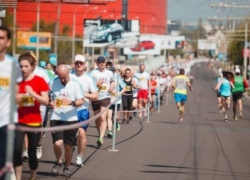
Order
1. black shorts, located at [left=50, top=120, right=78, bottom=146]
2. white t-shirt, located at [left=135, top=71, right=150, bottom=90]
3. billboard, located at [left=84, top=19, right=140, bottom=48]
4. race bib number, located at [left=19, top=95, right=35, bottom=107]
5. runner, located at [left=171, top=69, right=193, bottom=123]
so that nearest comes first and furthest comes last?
race bib number, located at [left=19, top=95, right=35, bottom=107], black shorts, located at [left=50, top=120, right=78, bottom=146], runner, located at [left=171, top=69, right=193, bottom=123], white t-shirt, located at [left=135, top=71, right=150, bottom=90], billboard, located at [left=84, top=19, right=140, bottom=48]

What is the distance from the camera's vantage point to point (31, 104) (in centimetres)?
1002

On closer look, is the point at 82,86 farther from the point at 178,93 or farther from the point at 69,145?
the point at 178,93

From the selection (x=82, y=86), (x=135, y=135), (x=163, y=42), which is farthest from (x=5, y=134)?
(x=163, y=42)

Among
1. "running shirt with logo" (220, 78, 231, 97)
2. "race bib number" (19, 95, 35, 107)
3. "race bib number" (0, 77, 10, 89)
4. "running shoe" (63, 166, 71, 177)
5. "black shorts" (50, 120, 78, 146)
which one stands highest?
"race bib number" (0, 77, 10, 89)

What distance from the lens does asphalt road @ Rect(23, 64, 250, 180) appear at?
12.6 metres

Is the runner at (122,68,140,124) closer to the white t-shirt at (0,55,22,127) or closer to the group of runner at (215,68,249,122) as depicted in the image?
Answer: the group of runner at (215,68,249,122)

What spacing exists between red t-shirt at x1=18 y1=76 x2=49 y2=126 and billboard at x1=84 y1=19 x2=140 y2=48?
68990mm

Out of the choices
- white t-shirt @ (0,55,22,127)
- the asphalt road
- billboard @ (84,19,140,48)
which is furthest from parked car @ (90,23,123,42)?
white t-shirt @ (0,55,22,127)

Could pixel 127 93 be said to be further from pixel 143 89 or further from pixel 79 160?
pixel 79 160

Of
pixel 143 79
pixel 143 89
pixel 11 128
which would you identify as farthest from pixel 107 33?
pixel 11 128

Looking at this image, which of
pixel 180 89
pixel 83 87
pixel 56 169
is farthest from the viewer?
pixel 180 89

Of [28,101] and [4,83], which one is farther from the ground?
[4,83]

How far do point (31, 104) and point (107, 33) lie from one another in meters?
70.5

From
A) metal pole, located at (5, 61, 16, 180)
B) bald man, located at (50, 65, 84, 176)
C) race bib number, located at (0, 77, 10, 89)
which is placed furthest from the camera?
bald man, located at (50, 65, 84, 176)
